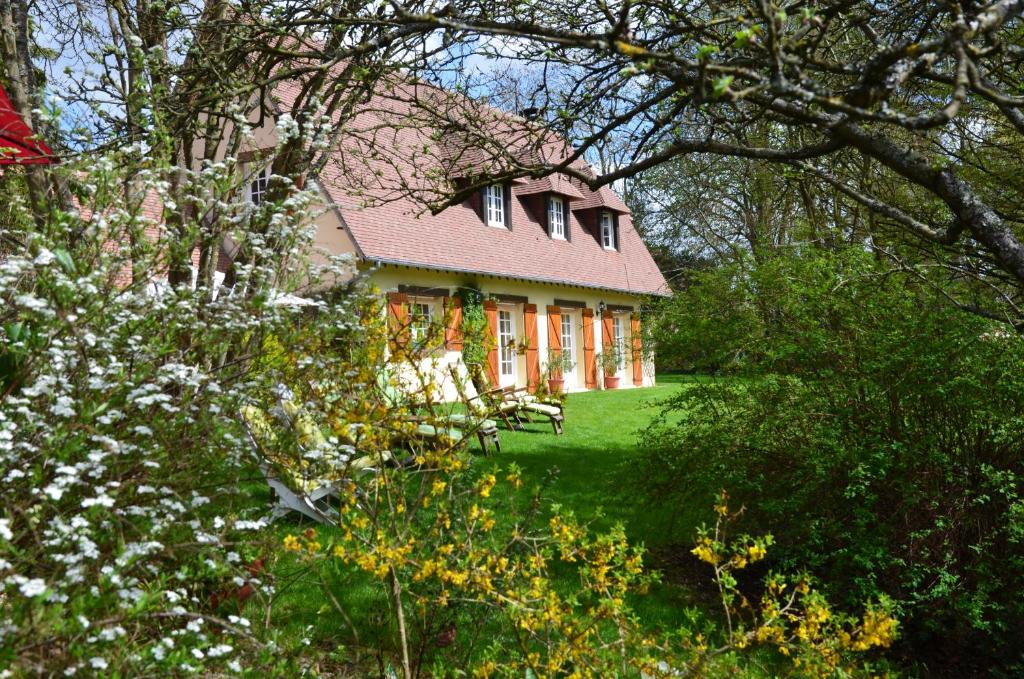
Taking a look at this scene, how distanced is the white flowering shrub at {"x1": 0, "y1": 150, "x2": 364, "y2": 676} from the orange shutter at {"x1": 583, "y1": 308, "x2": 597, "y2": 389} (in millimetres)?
17282

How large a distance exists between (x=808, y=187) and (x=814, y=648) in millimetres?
8407

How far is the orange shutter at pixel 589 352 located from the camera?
816 inches

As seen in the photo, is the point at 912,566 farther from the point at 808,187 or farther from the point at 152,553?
the point at 808,187

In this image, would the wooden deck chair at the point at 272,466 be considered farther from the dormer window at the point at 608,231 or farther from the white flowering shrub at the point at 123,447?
the dormer window at the point at 608,231

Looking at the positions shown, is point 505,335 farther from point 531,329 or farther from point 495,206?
point 495,206

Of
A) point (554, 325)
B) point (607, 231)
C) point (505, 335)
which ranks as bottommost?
point (505, 335)

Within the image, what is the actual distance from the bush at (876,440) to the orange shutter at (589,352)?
50.3 feet

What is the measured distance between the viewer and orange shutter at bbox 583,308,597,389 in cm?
2072

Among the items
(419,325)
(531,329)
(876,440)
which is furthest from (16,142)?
(531,329)

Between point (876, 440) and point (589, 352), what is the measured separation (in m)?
16.6

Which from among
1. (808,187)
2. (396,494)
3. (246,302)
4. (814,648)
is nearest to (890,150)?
(814,648)

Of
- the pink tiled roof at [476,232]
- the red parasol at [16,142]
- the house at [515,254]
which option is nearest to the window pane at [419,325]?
the red parasol at [16,142]

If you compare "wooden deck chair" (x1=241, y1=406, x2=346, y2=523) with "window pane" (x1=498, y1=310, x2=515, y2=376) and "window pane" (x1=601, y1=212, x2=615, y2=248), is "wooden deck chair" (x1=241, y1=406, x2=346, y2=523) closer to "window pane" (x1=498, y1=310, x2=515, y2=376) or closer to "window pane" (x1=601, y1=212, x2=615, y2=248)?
"window pane" (x1=498, y1=310, x2=515, y2=376)

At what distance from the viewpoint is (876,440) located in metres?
4.32
